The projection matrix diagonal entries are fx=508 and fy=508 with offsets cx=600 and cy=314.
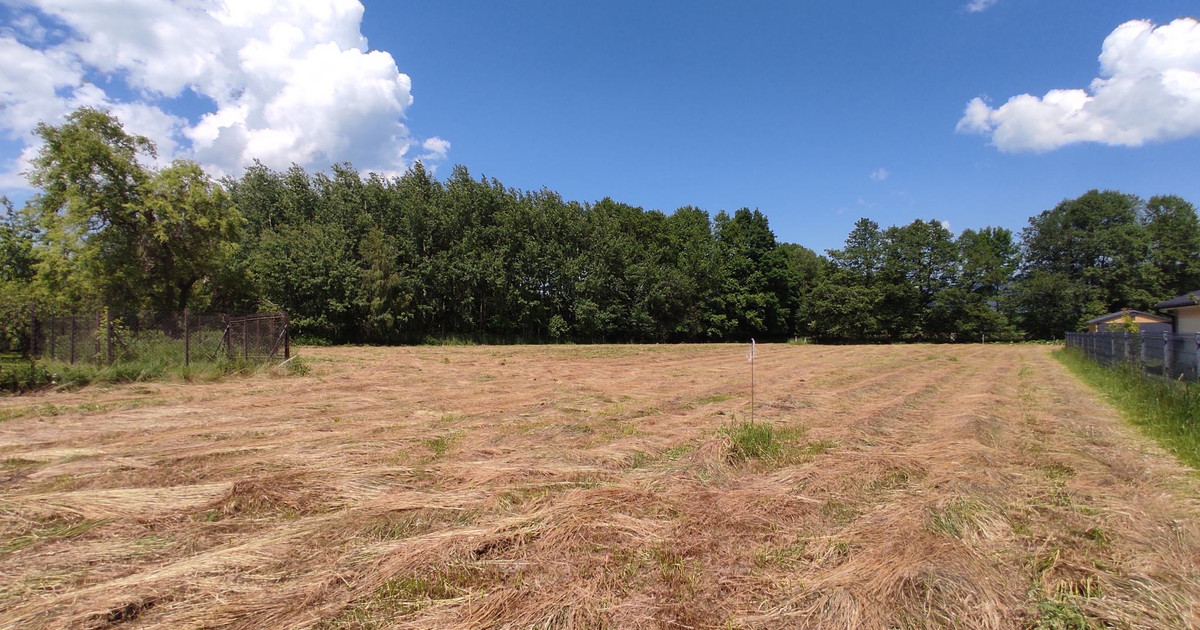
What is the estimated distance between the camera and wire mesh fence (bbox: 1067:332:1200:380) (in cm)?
1007

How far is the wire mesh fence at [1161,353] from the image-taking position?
10.1m

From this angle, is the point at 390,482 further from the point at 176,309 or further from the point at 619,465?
the point at 176,309

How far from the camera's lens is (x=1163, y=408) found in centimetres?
827

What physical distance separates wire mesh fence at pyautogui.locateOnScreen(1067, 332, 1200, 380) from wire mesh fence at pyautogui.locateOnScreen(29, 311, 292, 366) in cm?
2366

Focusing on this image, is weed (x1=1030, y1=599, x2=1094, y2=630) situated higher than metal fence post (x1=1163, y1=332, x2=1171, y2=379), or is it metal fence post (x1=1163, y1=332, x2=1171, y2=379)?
metal fence post (x1=1163, y1=332, x2=1171, y2=379)

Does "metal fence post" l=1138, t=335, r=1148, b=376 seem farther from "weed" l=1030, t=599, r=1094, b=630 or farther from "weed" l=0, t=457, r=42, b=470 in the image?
"weed" l=0, t=457, r=42, b=470

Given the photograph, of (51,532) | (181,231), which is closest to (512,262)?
(181,231)

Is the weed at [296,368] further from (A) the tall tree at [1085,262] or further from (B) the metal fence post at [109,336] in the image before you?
(A) the tall tree at [1085,262]

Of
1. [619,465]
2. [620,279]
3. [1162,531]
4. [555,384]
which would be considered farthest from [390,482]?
[620,279]

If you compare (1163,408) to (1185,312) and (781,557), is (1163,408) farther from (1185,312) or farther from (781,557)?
(1185,312)

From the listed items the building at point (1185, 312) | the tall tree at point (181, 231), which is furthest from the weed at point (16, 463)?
the building at point (1185, 312)

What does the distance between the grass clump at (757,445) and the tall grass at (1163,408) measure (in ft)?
14.7

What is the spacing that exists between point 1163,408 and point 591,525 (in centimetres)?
1007

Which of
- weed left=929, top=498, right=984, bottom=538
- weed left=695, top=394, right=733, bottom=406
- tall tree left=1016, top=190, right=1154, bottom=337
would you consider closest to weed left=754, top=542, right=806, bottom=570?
weed left=929, top=498, right=984, bottom=538
